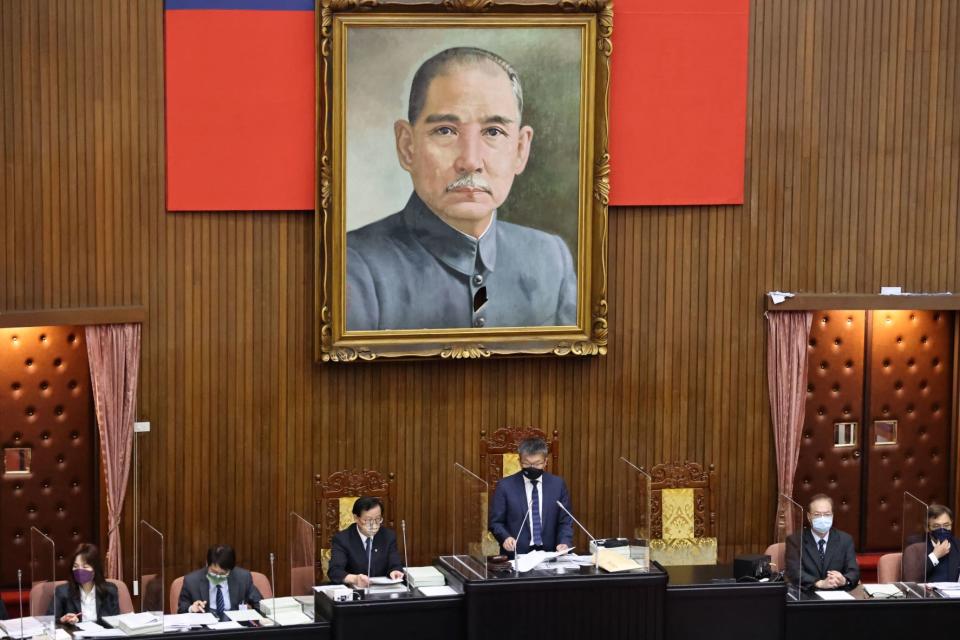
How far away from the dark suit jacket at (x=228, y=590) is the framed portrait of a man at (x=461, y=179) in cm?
216

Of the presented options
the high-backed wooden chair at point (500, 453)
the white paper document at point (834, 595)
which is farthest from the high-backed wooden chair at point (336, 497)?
the white paper document at point (834, 595)

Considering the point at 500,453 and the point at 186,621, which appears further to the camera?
the point at 500,453

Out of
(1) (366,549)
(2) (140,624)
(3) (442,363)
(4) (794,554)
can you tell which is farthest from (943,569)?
(2) (140,624)

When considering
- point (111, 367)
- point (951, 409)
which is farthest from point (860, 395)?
point (111, 367)

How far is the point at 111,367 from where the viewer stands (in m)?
10.2

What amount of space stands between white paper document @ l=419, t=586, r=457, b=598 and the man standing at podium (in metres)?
0.62

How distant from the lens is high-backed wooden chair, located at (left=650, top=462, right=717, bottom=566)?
11.1m

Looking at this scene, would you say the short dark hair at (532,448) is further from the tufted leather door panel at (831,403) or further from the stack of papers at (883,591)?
the tufted leather door panel at (831,403)

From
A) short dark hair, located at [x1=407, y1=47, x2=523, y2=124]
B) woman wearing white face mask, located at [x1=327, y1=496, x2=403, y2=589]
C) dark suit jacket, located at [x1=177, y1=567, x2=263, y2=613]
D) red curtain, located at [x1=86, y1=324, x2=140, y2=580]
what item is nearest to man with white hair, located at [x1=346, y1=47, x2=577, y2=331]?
short dark hair, located at [x1=407, y1=47, x2=523, y2=124]

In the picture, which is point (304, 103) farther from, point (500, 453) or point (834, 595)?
point (834, 595)

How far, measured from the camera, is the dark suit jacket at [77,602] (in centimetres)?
845

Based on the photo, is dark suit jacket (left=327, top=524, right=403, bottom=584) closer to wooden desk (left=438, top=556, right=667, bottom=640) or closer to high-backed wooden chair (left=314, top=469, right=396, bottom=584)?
wooden desk (left=438, top=556, right=667, bottom=640)

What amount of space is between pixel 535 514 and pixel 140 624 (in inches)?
100.0

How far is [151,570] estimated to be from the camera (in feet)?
30.1
